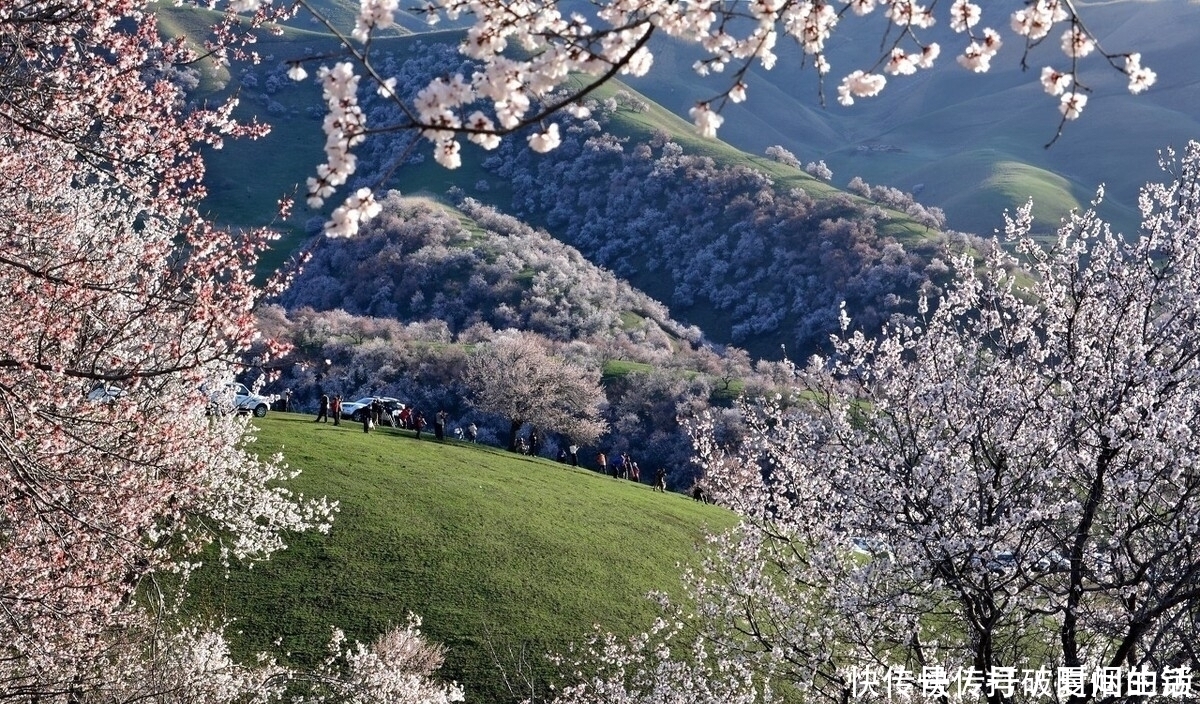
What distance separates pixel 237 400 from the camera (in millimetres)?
42875

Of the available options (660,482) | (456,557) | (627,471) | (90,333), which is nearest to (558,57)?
(90,333)

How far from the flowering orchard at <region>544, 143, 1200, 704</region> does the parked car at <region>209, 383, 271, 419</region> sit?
21240 mm

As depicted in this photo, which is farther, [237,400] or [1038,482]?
[237,400]

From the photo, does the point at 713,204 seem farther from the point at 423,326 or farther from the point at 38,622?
the point at 38,622

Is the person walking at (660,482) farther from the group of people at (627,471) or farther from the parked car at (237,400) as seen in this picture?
the parked car at (237,400)

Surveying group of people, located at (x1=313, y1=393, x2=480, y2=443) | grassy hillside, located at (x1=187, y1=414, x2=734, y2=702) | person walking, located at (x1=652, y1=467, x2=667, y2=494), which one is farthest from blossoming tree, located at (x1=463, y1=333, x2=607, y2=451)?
grassy hillside, located at (x1=187, y1=414, x2=734, y2=702)

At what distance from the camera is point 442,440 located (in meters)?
51.9

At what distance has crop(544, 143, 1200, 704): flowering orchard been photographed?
9938mm

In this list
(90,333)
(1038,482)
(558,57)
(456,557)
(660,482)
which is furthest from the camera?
(660,482)

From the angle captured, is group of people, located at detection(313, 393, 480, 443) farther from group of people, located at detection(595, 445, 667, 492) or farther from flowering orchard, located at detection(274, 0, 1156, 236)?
flowering orchard, located at detection(274, 0, 1156, 236)

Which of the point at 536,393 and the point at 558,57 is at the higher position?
the point at 558,57

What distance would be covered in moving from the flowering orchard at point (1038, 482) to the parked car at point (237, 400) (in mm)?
21240

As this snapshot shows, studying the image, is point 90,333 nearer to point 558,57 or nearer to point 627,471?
point 558,57

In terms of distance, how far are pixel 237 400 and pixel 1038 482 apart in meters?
40.2
